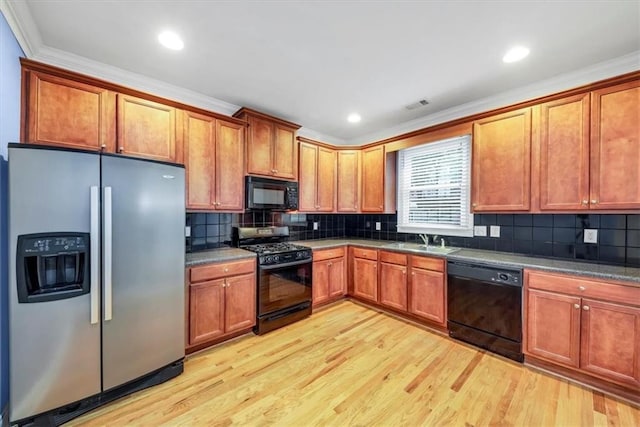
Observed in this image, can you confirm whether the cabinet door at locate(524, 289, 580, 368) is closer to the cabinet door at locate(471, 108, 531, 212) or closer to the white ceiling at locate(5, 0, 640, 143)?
the cabinet door at locate(471, 108, 531, 212)

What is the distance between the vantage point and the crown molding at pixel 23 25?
5.11 ft

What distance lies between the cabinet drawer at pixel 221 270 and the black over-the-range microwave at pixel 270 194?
0.70 metres

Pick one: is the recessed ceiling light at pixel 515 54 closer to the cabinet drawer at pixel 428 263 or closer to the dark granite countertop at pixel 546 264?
the dark granite countertop at pixel 546 264

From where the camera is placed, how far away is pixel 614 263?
223cm

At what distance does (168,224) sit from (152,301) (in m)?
0.60

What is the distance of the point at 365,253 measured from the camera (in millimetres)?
3639

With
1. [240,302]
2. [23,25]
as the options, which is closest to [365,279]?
[240,302]

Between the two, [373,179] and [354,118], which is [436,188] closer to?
[373,179]

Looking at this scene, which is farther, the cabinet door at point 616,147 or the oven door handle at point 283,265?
the oven door handle at point 283,265

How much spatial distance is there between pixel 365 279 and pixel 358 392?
5.85 ft

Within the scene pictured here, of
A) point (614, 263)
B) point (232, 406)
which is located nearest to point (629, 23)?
point (614, 263)

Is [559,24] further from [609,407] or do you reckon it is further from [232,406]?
[232,406]

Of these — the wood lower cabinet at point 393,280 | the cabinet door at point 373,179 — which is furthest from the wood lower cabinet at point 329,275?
the cabinet door at point 373,179

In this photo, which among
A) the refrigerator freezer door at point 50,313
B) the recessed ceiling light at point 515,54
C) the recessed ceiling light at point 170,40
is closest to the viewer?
the refrigerator freezer door at point 50,313
